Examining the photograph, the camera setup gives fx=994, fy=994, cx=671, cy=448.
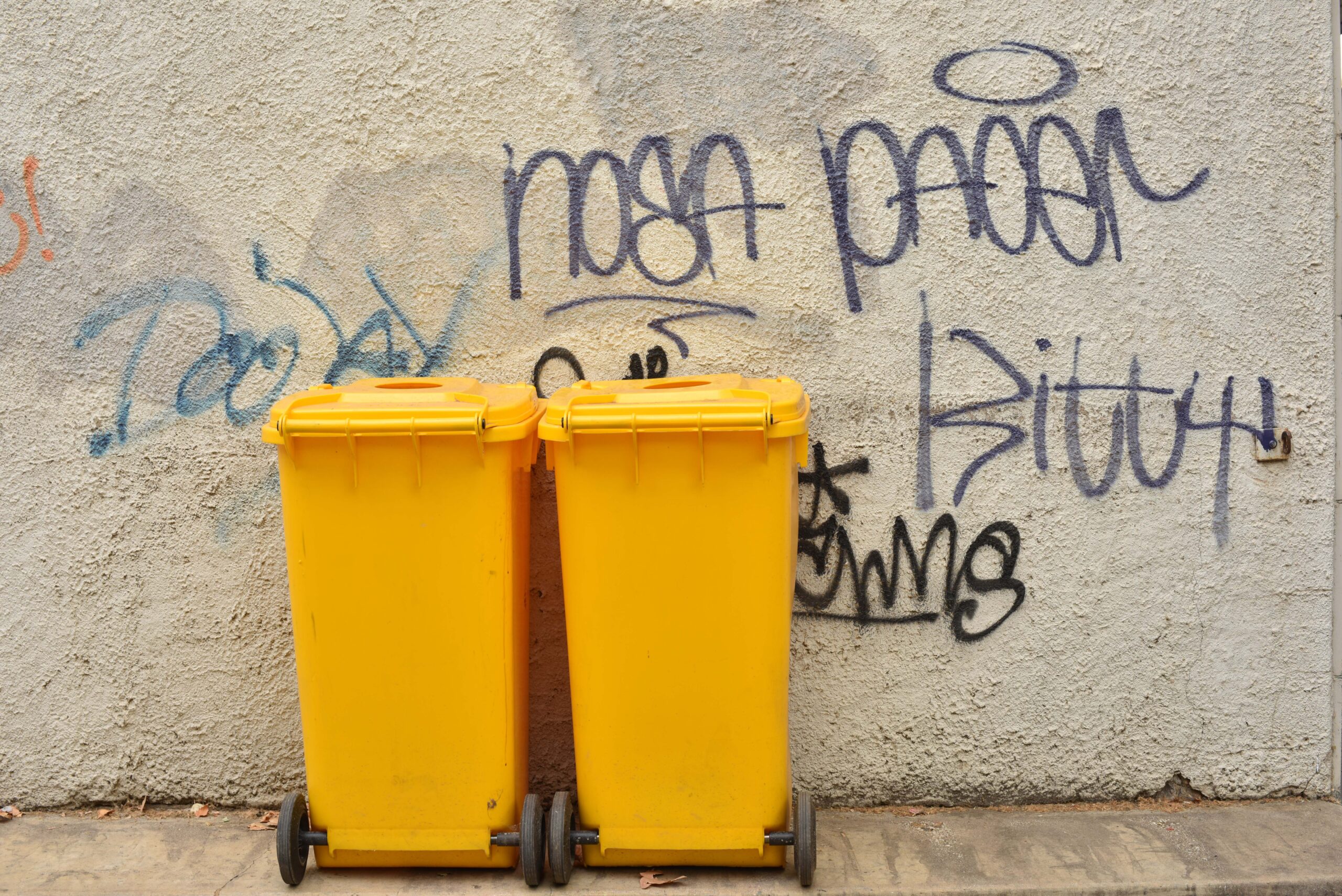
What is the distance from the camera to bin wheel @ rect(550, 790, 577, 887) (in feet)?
7.89

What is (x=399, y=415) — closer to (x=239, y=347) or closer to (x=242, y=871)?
(x=239, y=347)

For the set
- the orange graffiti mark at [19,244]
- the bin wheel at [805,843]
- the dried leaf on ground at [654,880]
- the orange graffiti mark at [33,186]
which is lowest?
the dried leaf on ground at [654,880]

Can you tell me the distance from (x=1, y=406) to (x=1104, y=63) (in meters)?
3.36

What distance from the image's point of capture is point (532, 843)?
241cm

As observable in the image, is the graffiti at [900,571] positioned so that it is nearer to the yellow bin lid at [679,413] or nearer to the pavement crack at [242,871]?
the yellow bin lid at [679,413]

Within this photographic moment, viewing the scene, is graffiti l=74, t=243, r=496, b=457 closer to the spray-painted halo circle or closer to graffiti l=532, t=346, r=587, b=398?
graffiti l=532, t=346, r=587, b=398

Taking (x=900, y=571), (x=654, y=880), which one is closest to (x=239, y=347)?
(x=654, y=880)

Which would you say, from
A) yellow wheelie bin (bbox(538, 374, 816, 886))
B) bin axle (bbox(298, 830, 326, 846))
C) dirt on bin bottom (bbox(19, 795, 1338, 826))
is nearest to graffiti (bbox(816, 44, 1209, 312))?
yellow wheelie bin (bbox(538, 374, 816, 886))

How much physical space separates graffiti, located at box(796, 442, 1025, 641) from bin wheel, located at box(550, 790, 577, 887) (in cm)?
89

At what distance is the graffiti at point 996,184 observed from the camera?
2.85 meters

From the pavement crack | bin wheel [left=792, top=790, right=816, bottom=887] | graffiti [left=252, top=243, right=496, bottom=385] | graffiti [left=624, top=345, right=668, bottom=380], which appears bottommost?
the pavement crack

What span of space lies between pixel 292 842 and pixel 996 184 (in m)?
2.58

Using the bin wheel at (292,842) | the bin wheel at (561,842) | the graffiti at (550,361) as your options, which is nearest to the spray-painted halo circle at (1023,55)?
the graffiti at (550,361)

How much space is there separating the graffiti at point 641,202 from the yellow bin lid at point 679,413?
62cm
